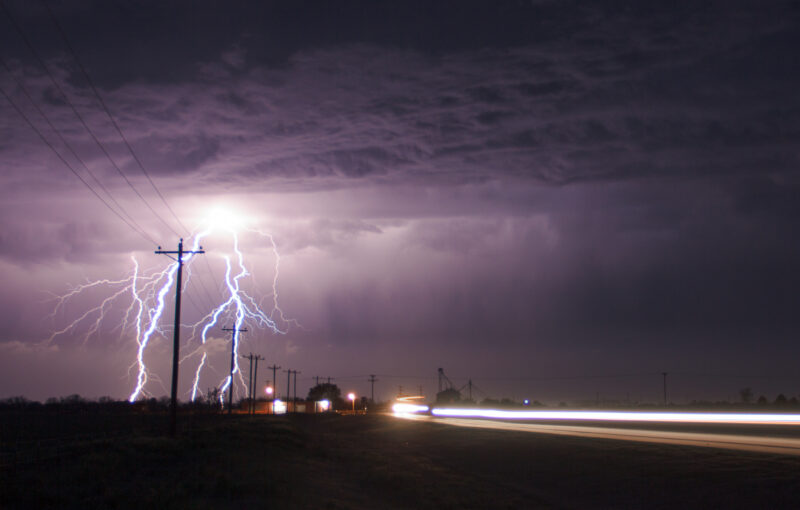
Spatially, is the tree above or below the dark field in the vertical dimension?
below

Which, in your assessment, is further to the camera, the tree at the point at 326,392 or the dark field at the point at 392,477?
the tree at the point at 326,392

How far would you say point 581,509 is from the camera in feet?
56.4

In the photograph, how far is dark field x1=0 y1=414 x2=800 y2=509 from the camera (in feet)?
52.4

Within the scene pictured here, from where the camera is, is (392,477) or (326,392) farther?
(326,392)

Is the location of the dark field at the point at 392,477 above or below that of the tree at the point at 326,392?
above

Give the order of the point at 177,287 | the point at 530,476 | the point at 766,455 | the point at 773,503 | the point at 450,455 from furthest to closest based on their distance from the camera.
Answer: the point at 177,287
the point at 450,455
the point at 530,476
the point at 766,455
the point at 773,503

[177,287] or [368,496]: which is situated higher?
[177,287]

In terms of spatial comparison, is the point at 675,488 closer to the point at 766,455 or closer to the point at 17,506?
the point at 766,455

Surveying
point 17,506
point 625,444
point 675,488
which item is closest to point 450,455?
point 625,444

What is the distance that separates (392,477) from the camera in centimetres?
2269

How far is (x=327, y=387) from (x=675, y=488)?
7028 inches

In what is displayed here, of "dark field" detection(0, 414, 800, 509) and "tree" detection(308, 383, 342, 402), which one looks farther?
"tree" detection(308, 383, 342, 402)

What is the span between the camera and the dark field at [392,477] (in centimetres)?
1596

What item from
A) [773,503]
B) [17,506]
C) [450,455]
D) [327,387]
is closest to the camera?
[17,506]
